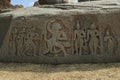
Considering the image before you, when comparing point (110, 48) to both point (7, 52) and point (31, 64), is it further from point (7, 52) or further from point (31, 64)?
point (7, 52)

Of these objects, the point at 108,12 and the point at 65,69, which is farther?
the point at 108,12

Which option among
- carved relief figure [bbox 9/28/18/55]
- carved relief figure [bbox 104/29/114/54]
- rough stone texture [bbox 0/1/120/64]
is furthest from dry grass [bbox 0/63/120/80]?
carved relief figure [bbox 9/28/18/55]

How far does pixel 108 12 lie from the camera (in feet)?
26.2

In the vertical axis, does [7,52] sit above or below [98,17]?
below

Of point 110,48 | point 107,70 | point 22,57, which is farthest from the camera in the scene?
point 22,57

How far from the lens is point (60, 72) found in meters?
7.22

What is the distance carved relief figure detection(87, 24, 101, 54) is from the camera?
7944 mm

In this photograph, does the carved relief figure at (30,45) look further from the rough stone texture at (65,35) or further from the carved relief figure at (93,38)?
the carved relief figure at (93,38)

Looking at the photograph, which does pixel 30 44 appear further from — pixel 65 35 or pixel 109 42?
pixel 109 42

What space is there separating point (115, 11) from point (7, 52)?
10.9ft

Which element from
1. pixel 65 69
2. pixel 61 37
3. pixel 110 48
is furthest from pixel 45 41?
pixel 110 48

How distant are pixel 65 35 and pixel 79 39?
0.41 metres

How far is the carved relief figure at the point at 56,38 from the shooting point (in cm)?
816

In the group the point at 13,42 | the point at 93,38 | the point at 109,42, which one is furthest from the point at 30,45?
the point at 109,42
